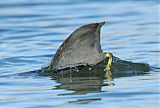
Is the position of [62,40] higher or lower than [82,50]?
higher

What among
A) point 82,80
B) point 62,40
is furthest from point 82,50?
point 62,40

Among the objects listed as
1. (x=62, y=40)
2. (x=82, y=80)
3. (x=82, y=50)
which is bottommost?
(x=82, y=80)

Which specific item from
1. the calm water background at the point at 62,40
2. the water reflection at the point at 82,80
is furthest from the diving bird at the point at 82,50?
the calm water background at the point at 62,40

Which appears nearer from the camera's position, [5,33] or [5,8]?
[5,33]

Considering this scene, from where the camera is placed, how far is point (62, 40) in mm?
16531

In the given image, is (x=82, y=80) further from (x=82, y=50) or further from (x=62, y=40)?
(x=62, y=40)

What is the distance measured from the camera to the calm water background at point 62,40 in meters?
10.4

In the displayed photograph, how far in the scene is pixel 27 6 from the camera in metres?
22.3

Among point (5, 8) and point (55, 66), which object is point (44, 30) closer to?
point (5, 8)

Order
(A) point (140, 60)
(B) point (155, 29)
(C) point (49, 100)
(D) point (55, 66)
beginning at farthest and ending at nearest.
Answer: (B) point (155, 29)
(A) point (140, 60)
(D) point (55, 66)
(C) point (49, 100)

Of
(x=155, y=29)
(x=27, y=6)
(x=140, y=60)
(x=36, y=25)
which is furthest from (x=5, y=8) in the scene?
(x=140, y=60)

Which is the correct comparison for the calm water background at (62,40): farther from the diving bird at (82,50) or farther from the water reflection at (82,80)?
the diving bird at (82,50)

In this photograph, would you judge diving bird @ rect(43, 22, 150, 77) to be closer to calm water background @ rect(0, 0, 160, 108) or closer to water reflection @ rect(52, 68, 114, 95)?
water reflection @ rect(52, 68, 114, 95)

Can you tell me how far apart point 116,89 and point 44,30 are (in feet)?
24.0
